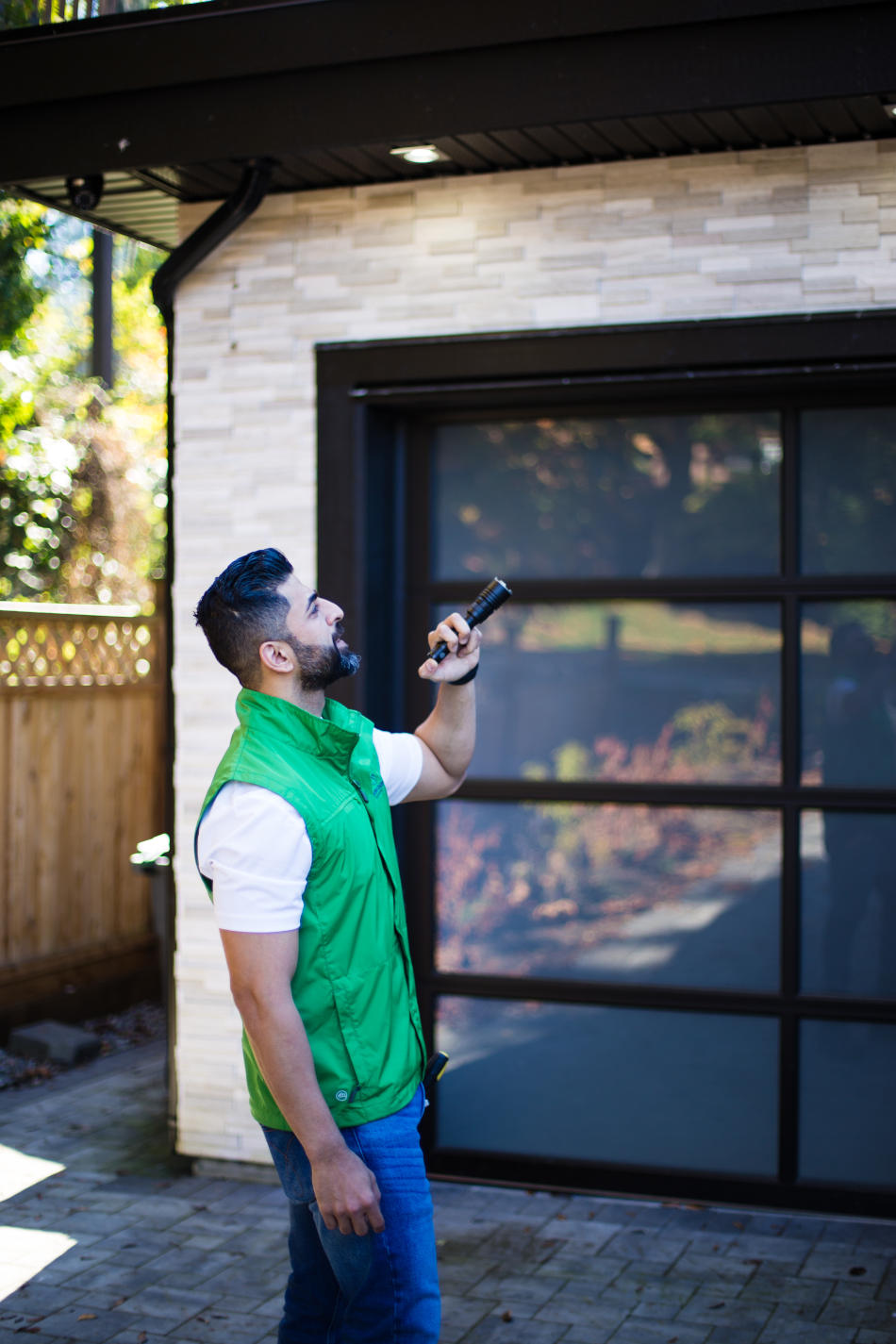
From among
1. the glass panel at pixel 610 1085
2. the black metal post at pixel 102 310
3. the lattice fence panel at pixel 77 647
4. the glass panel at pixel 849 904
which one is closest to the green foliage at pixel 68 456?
the black metal post at pixel 102 310

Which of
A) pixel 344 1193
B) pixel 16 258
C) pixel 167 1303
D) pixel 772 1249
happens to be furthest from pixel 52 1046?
pixel 16 258

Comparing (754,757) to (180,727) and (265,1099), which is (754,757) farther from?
(265,1099)

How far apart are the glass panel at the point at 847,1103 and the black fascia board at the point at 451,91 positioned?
2841 mm

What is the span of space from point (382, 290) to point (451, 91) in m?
0.82

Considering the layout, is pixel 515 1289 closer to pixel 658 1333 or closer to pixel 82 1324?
pixel 658 1333

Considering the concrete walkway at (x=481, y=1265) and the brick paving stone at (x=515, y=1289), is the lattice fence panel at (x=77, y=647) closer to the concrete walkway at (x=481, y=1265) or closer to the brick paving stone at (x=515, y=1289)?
the concrete walkway at (x=481, y=1265)

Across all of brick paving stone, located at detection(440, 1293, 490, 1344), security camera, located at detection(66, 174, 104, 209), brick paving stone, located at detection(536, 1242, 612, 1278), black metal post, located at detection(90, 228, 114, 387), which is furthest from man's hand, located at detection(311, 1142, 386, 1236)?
black metal post, located at detection(90, 228, 114, 387)

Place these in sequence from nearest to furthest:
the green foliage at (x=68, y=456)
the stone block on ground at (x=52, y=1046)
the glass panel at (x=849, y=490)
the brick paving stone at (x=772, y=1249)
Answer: the brick paving stone at (x=772, y=1249) → the glass panel at (x=849, y=490) → the stone block on ground at (x=52, y=1046) → the green foliage at (x=68, y=456)

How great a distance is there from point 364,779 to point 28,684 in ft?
14.6

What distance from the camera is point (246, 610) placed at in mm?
2652

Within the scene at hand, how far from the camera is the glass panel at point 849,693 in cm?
443

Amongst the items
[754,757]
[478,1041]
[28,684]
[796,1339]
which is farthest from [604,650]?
[28,684]

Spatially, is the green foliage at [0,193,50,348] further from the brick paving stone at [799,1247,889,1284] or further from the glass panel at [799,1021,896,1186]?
the brick paving stone at [799,1247,889,1284]

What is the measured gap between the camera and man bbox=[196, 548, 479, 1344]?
2.36 m
